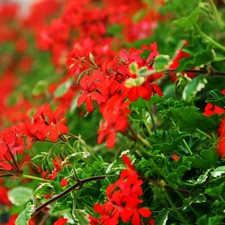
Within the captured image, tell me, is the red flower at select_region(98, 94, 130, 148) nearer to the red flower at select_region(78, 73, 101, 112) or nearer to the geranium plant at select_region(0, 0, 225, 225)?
the geranium plant at select_region(0, 0, 225, 225)

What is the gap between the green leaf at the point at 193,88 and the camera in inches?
36.3

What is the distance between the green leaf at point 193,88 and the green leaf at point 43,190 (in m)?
0.29

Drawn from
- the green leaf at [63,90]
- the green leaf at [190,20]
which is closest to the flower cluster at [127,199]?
the green leaf at [190,20]

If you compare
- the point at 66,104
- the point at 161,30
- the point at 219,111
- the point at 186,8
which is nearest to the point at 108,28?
the point at 161,30

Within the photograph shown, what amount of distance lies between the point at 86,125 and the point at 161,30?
1.51 feet

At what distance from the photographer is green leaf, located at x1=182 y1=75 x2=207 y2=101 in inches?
36.3

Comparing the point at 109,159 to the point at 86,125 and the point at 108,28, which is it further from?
the point at 108,28

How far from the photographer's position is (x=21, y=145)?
901 millimetres

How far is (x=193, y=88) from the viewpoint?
0.94 metres

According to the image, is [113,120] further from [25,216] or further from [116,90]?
[25,216]

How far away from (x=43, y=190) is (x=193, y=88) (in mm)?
324

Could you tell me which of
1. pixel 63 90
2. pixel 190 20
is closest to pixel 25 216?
pixel 190 20

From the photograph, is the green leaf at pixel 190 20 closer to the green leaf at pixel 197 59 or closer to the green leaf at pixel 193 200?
the green leaf at pixel 197 59

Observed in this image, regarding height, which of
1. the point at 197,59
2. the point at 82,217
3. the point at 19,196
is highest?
the point at 197,59
